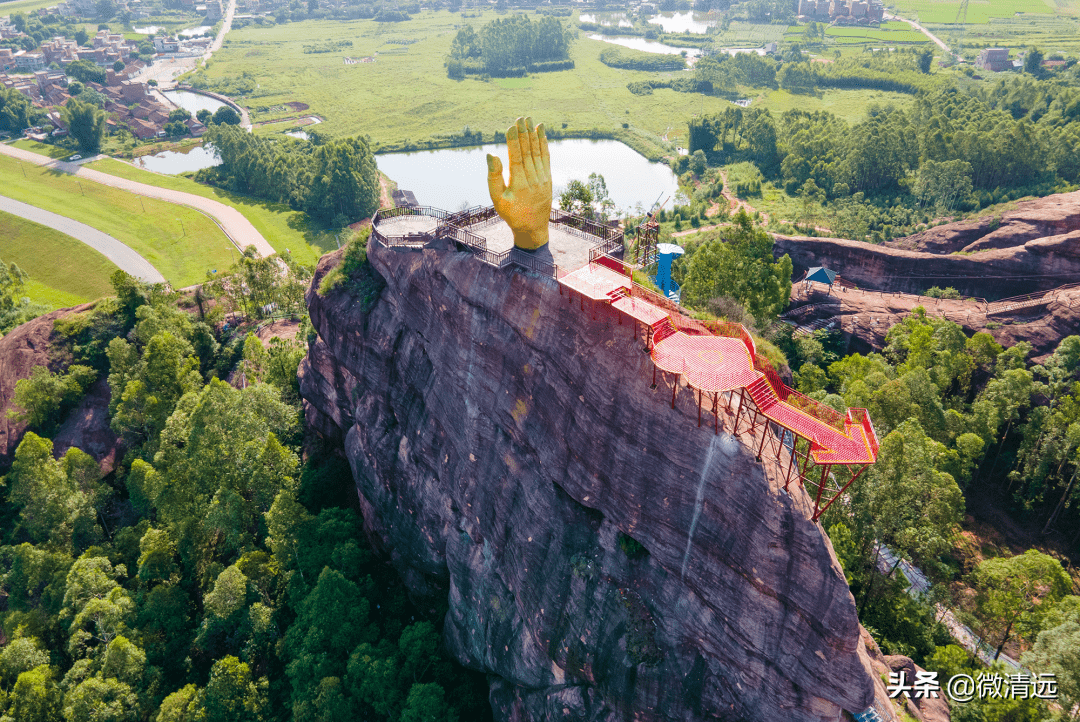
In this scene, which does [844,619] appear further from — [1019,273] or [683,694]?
[1019,273]

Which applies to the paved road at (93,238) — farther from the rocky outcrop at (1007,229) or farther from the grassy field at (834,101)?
the grassy field at (834,101)

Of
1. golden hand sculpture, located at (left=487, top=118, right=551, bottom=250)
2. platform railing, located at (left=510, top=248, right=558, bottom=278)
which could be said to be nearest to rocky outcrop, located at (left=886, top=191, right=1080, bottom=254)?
golden hand sculpture, located at (left=487, top=118, right=551, bottom=250)

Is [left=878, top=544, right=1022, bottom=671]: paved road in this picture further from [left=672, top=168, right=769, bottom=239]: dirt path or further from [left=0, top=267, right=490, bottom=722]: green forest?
[left=672, top=168, right=769, bottom=239]: dirt path

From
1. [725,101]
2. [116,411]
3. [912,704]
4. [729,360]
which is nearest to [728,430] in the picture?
[729,360]

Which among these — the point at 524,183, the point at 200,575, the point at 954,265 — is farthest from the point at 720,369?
the point at 954,265

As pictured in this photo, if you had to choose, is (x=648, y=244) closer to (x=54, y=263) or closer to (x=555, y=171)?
(x=555, y=171)

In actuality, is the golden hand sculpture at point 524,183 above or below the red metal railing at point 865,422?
above

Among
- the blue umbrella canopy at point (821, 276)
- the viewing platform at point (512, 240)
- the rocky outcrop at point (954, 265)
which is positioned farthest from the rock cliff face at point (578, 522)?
the rocky outcrop at point (954, 265)
